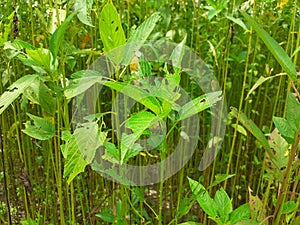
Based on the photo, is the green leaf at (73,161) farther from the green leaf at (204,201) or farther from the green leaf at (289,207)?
the green leaf at (289,207)

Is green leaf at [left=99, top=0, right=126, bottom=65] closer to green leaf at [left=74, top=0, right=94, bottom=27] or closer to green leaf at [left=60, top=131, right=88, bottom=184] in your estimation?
green leaf at [left=74, top=0, right=94, bottom=27]

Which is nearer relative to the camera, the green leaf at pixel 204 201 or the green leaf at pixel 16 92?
the green leaf at pixel 16 92

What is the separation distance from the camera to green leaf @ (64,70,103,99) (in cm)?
54

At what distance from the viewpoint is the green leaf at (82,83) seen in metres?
0.54

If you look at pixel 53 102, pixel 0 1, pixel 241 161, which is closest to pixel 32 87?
pixel 53 102

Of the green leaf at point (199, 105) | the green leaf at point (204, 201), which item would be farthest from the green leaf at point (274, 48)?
the green leaf at point (204, 201)

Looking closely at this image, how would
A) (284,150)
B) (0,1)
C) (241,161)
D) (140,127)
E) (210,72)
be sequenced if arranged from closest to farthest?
(140,127), (284,150), (0,1), (210,72), (241,161)

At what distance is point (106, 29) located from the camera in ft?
1.75

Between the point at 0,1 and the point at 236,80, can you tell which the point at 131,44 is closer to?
the point at 0,1

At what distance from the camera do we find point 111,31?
0.54m

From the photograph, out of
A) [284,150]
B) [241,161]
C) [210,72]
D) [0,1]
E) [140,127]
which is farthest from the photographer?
[241,161]

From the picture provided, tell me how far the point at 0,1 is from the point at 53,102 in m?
0.50

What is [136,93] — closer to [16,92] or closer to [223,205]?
[16,92]

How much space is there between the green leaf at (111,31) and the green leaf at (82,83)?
36 mm
